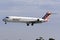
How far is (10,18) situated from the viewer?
7731 inches

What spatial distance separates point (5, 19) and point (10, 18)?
6.91 meters

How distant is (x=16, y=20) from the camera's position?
655 ft

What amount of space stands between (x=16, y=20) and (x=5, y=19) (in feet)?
38.1

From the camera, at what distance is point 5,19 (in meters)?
190

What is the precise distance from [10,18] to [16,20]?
17.1 ft
